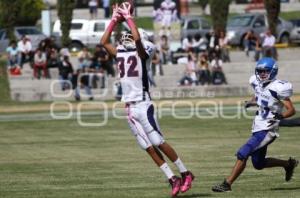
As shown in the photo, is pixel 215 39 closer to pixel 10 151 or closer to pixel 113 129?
pixel 113 129

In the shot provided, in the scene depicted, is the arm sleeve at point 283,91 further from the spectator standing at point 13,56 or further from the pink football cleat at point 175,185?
the spectator standing at point 13,56

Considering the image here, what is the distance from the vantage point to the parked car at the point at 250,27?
147 ft

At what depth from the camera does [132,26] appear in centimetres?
1098

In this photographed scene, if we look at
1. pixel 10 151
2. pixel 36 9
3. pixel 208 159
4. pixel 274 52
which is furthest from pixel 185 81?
pixel 36 9

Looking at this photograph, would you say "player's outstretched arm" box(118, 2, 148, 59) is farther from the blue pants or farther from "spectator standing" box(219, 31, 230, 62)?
"spectator standing" box(219, 31, 230, 62)

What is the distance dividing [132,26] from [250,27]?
34396 mm

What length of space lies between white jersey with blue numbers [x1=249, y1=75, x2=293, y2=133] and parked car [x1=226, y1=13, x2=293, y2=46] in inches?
1297

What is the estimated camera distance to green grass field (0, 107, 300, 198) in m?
11.9

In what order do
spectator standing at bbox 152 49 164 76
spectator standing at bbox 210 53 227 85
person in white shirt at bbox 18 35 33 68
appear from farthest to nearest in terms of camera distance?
person in white shirt at bbox 18 35 33 68
spectator standing at bbox 152 49 164 76
spectator standing at bbox 210 53 227 85

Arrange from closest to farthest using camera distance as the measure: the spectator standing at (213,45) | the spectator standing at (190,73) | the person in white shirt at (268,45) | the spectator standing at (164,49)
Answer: the spectator standing at (190,73) → the spectator standing at (213,45) → the spectator standing at (164,49) → the person in white shirt at (268,45)

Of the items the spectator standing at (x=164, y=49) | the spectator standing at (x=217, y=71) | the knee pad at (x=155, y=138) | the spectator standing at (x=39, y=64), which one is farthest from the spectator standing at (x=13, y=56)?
the knee pad at (x=155, y=138)

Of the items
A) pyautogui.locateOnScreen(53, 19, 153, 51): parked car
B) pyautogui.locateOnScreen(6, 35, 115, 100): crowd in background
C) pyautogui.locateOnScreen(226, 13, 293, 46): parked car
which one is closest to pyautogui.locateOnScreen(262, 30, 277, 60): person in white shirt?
pyautogui.locateOnScreen(6, 35, 115, 100): crowd in background

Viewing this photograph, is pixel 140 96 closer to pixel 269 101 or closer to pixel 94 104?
pixel 269 101

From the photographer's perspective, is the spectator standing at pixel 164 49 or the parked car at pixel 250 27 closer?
the spectator standing at pixel 164 49
